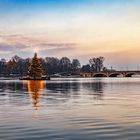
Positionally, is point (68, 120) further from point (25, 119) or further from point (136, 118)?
point (136, 118)

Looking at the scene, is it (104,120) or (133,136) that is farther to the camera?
(104,120)

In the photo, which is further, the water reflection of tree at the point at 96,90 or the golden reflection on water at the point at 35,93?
the water reflection of tree at the point at 96,90

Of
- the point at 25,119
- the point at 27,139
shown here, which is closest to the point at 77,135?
the point at 27,139

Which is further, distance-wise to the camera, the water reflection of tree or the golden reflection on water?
the water reflection of tree

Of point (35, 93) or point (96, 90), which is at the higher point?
point (35, 93)

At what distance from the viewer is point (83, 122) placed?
740 inches

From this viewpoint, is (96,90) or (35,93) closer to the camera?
(35,93)

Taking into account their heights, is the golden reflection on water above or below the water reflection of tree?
above

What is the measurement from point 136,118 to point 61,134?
21.6 feet

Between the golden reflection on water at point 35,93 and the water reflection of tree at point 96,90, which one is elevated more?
the golden reflection on water at point 35,93

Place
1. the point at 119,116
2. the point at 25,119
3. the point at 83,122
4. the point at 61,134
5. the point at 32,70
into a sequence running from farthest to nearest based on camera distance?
the point at 32,70 < the point at 119,116 < the point at 25,119 < the point at 83,122 < the point at 61,134

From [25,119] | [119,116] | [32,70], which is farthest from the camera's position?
[32,70]

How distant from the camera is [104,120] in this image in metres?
19.5

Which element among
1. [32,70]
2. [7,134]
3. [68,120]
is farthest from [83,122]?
[32,70]
